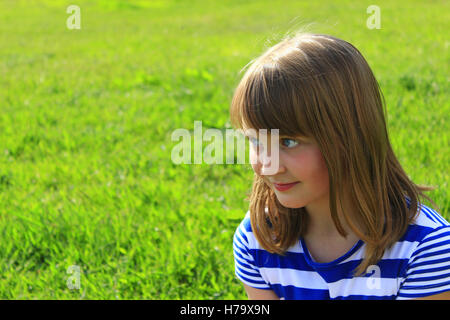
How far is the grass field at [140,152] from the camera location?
2810mm

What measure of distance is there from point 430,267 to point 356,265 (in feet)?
0.76

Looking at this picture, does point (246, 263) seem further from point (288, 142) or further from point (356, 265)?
point (288, 142)

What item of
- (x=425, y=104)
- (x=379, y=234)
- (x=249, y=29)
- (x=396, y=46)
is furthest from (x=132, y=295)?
(x=249, y=29)

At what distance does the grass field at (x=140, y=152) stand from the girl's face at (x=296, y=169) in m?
0.49

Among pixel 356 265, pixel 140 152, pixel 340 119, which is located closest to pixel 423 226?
pixel 356 265

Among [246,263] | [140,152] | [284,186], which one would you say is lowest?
[246,263]

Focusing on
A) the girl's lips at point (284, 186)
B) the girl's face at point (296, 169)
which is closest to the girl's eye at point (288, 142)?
the girl's face at point (296, 169)

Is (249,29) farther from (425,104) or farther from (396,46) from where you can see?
(425,104)

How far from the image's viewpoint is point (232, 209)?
3.22m

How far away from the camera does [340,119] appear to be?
1.65 metres

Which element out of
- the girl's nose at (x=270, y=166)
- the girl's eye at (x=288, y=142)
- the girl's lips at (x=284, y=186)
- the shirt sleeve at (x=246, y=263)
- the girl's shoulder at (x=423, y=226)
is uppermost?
the girl's eye at (x=288, y=142)

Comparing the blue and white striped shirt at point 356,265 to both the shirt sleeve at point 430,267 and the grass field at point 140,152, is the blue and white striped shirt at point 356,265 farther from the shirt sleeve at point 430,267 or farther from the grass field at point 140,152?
the grass field at point 140,152

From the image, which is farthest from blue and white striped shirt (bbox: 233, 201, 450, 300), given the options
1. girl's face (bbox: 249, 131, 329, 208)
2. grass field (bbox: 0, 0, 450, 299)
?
grass field (bbox: 0, 0, 450, 299)

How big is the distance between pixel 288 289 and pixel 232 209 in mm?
1326
